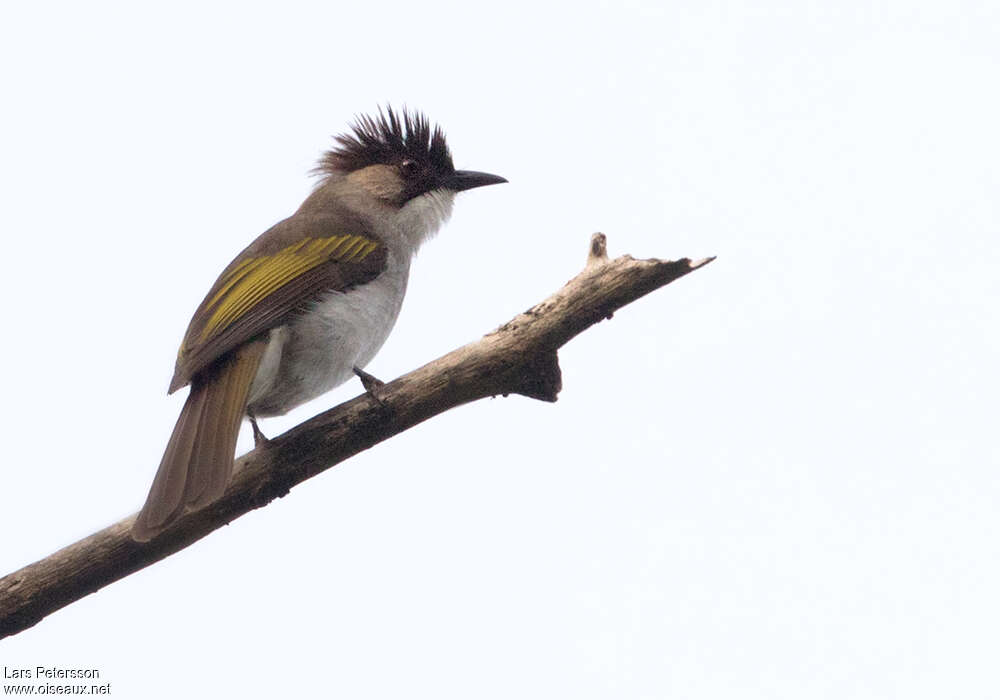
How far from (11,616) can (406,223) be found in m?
3.29

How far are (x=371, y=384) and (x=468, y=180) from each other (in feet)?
7.72

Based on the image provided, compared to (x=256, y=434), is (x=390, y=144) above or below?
above

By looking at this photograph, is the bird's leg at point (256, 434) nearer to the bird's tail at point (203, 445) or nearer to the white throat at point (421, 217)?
the bird's tail at point (203, 445)

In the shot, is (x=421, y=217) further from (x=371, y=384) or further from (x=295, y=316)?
(x=371, y=384)

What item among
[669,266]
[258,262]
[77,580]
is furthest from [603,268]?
[77,580]

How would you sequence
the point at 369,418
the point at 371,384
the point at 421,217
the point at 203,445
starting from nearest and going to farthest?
the point at 203,445 → the point at 369,418 → the point at 371,384 → the point at 421,217

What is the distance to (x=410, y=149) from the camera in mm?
7543

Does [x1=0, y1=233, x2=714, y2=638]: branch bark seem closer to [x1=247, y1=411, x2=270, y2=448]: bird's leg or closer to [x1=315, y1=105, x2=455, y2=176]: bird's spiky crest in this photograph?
[x1=247, y1=411, x2=270, y2=448]: bird's leg

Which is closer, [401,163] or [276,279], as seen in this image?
[276,279]

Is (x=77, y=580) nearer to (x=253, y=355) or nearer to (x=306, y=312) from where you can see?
(x=253, y=355)

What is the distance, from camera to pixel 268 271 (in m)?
6.02

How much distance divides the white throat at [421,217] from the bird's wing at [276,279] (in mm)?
442

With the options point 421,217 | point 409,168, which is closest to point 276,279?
point 421,217

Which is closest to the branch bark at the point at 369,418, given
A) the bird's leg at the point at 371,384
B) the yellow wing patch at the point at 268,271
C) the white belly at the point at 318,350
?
the bird's leg at the point at 371,384
